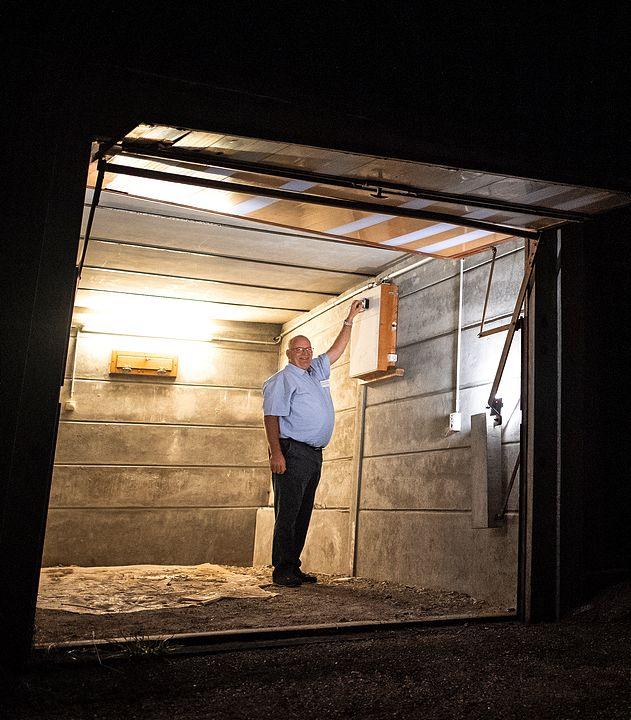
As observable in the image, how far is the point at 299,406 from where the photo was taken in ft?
17.2

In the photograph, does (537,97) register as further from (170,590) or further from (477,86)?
(170,590)

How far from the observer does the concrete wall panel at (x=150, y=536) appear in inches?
291

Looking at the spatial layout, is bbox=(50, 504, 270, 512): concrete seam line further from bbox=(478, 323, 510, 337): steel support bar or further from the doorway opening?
bbox=(478, 323, 510, 337): steel support bar

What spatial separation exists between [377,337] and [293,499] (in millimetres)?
1369

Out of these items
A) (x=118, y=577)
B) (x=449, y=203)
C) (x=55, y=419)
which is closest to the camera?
(x=55, y=419)

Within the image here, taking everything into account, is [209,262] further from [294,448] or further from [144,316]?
[144,316]

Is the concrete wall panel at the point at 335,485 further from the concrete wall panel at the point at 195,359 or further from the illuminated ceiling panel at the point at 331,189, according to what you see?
the illuminated ceiling panel at the point at 331,189

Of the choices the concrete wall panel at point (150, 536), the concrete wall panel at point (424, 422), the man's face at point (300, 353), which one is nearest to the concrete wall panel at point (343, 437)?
the concrete wall panel at point (424, 422)

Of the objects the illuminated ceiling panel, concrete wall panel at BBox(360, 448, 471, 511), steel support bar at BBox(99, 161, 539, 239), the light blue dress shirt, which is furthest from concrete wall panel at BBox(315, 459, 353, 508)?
steel support bar at BBox(99, 161, 539, 239)

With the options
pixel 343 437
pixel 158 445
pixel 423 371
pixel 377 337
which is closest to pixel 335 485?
pixel 343 437

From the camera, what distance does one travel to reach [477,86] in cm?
329

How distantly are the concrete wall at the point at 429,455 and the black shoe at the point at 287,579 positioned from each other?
65cm

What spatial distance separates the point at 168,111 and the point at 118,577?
413cm

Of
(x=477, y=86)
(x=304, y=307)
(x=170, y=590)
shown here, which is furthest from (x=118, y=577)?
(x=477, y=86)
